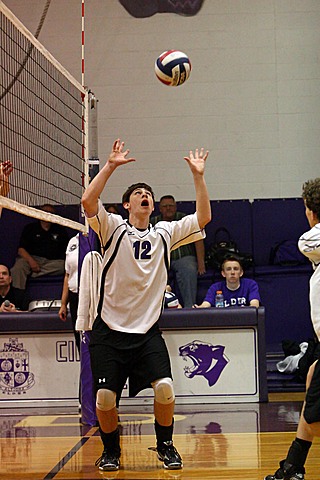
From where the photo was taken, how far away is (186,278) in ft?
36.4

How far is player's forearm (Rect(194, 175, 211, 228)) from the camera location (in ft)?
18.5

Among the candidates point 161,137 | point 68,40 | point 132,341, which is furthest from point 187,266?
point 132,341

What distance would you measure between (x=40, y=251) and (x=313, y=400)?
7.92 metres

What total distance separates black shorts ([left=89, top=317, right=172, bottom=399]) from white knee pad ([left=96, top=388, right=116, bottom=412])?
0.03 meters

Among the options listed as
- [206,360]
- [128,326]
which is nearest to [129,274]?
[128,326]

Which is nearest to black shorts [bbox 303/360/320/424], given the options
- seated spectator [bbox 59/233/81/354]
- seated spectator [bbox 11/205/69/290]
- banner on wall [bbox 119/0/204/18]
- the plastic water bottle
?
seated spectator [bbox 59/233/81/354]

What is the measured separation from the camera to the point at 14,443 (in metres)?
6.84

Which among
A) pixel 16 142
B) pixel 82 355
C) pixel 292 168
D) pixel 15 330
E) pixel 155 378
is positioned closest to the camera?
pixel 155 378

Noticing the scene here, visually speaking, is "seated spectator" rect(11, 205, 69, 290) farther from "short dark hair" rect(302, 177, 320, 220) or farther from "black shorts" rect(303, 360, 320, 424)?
"black shorts" rect(303, 360, 320, 424)

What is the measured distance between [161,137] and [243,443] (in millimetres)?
7260

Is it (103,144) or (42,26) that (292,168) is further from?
(42,26)

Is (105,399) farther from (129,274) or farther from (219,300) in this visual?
(219,300)

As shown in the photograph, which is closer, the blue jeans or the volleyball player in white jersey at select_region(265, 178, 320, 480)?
the volleyball player in white jersey at select_region(265, 178, 320, 480)

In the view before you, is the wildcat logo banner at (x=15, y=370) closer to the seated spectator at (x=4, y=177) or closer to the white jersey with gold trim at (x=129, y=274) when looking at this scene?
the seated spectator at (x=4, y=177)
